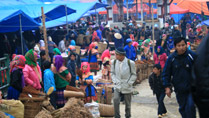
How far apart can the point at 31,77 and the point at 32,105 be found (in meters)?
0.83

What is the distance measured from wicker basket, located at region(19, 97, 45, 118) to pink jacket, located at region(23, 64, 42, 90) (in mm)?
571

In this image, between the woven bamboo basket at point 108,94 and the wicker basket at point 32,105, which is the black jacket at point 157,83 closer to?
the woven bamboo basket at point 108,94

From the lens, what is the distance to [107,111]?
7.06 m

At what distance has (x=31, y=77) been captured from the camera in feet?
20.9

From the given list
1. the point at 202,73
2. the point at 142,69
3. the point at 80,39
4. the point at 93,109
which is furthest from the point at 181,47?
the point at 80,39

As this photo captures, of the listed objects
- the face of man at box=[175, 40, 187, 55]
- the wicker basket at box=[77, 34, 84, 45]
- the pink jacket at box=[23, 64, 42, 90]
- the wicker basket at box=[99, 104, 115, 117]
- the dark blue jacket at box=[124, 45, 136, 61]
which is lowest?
the wicker basket at box=[99, 104, 115, 117]

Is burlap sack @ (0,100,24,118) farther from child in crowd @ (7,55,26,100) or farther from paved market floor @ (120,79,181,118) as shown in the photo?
paved market floor @ (120,79,181,118)

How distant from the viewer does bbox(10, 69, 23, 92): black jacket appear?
231 inches

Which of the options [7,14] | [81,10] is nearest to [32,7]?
[81,10]

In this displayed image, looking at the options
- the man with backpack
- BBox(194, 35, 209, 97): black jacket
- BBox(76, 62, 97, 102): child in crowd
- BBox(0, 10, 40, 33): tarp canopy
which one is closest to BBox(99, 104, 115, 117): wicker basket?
BBox(76, 62, 97, 102): child in crowd

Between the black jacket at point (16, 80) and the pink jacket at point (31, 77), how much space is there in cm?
24

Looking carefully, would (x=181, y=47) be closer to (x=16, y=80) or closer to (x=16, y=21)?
(x=16, y=80)

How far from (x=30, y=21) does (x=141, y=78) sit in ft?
15.3

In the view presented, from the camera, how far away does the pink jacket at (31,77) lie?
6199 millimetres
